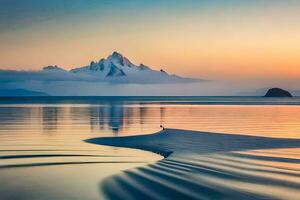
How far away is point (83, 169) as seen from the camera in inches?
762

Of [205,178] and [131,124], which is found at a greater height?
[205,178]

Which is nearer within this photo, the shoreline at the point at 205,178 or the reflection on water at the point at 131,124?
the shoreline at the point at 205,178

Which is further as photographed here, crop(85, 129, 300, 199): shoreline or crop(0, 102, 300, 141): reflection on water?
crop(0, 102, 300, 141): reflection on water

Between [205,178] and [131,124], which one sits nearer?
[205,178]

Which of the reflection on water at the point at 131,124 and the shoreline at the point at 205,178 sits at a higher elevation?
the shoreline at the point at 205,178

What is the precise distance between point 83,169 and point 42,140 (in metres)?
14.2

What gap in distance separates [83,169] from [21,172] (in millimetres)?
2771

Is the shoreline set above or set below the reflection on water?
above

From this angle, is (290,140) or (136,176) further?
(290,140)

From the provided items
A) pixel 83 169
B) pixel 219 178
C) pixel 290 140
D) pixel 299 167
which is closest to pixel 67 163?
pixel 83 169

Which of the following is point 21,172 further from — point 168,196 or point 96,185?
point 168,196

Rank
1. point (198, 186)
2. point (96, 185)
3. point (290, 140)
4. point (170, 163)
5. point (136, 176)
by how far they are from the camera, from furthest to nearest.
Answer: point (290, 140) → point (170, 163) → point (136, 176) → point (96, 185) → point (198, 186)

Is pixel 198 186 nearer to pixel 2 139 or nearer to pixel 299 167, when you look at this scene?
pixel 299 167

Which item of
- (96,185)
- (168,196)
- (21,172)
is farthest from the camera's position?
(21,172)
